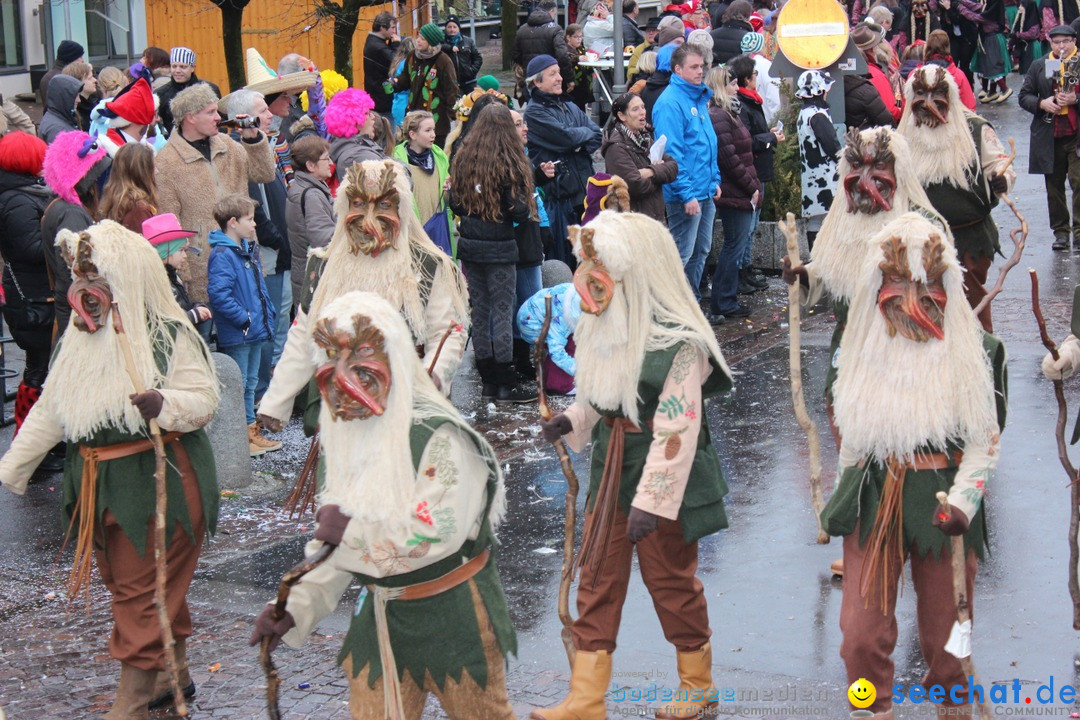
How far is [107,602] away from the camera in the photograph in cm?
673

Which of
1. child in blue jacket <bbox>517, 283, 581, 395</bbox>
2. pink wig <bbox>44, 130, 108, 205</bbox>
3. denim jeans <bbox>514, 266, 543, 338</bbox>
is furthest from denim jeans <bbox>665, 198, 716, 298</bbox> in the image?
pink wig <bbox>44, 130, 108, 205</bbox>

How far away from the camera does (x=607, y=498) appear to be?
512 centimetres

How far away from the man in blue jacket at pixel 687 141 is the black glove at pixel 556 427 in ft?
19.1

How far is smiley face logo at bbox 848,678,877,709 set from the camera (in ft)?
15.5

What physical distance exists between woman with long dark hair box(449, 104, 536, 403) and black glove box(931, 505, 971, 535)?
5.41 m

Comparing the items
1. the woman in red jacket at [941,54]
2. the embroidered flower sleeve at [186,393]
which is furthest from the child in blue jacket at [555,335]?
the woman in red jacket at [941,54]

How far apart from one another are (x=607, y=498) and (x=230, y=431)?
3.50 m

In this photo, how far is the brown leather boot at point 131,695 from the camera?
17.6 feet

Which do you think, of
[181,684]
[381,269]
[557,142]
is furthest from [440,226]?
[181,684]

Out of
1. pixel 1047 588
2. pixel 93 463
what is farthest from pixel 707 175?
pixel 93 463

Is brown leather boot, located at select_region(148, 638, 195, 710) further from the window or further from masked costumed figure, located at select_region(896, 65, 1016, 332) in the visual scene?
the window

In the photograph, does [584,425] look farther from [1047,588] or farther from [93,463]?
[1047,588]

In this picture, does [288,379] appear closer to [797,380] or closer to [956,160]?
[797,380]

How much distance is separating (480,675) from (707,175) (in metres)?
7.22
